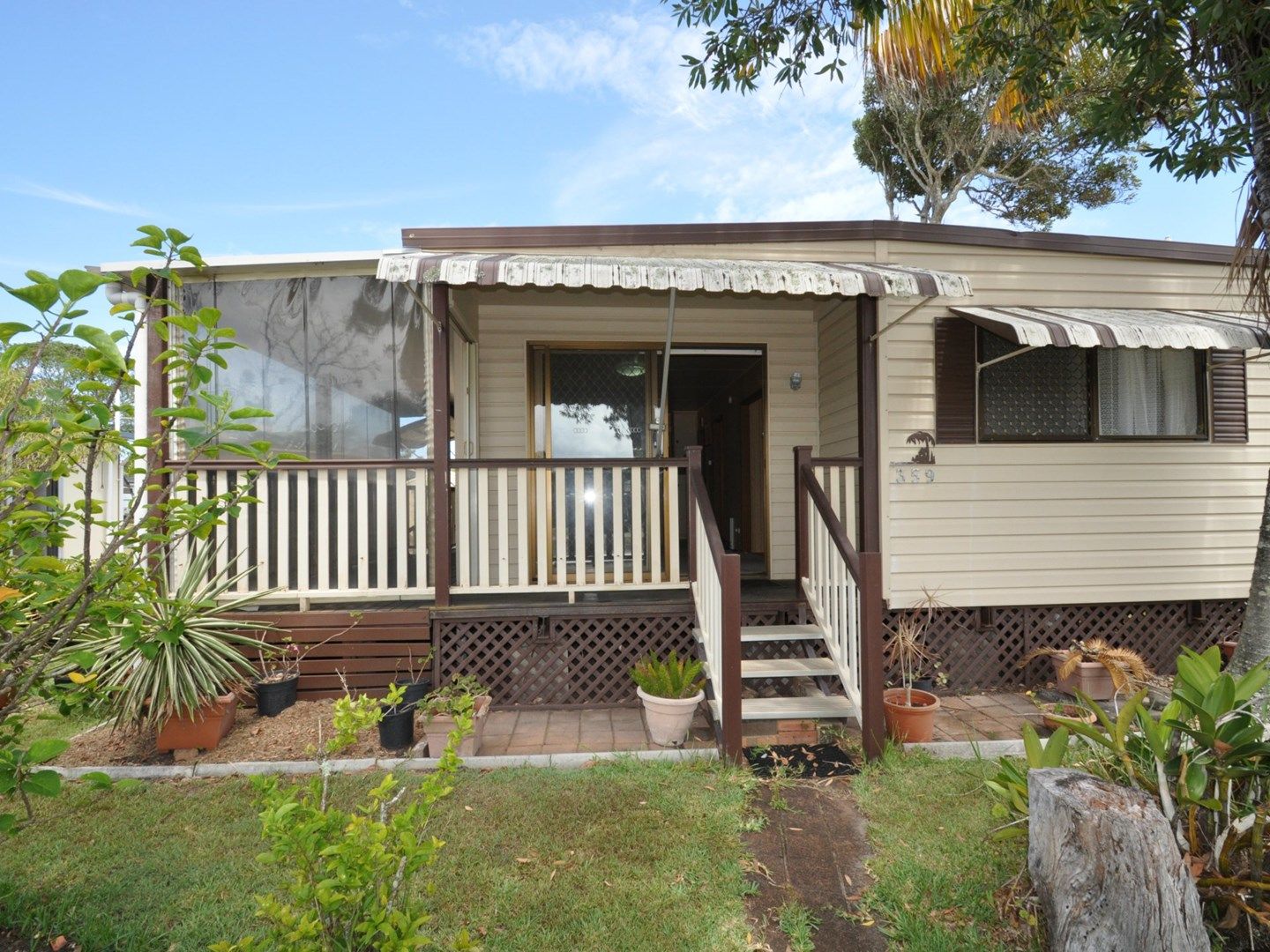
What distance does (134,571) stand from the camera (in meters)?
1.83

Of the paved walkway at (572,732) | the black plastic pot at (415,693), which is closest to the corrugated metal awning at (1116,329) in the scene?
the paved walkway at (572,732)

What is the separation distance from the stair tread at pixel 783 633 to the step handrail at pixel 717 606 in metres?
0.36

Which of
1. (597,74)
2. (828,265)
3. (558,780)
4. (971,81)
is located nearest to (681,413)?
(597,74)

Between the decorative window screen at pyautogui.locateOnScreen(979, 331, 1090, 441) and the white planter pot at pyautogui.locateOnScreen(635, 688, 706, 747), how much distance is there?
125 inches

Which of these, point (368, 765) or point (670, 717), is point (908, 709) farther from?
point (368, 765)

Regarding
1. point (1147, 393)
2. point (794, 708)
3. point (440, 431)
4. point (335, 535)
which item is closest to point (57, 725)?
point (335, 535)

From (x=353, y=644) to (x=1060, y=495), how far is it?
17.3 feet

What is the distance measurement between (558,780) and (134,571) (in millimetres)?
2247

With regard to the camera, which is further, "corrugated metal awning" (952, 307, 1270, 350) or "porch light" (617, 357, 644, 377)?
"porch light" (617, 357, 644, 377)

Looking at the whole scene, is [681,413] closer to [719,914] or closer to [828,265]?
[828,265]

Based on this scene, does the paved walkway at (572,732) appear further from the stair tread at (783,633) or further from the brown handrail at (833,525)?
the brown handrail at (833,525)

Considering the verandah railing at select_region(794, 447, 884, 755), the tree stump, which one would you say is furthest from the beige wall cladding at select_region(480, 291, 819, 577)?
the tree stump

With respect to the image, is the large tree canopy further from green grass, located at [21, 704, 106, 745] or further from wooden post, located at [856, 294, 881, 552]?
green grass, located at [21, 704, 106, 745]

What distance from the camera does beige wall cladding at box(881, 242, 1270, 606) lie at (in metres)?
4.95
